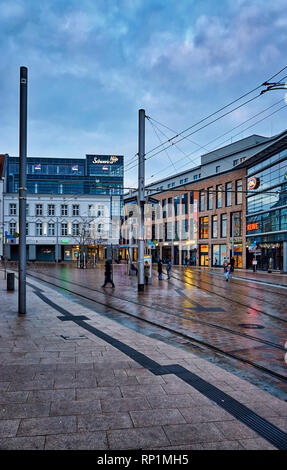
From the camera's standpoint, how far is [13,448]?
352cm

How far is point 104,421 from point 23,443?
93cm

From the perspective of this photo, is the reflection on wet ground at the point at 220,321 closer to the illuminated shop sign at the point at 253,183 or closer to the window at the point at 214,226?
the illuminated shop sign at the point at 253,183

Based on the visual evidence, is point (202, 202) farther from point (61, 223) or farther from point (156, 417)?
point (156, 417)

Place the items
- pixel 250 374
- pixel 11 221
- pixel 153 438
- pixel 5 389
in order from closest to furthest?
pixel 153 438 → pixel 5 389 → pixel 250 374 → pixel 11 221

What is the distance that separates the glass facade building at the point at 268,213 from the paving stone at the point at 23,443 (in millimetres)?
34196

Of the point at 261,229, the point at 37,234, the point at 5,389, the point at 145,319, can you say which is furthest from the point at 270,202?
the point at 37,234

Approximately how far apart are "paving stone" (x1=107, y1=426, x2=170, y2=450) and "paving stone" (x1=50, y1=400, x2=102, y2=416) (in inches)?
24.9

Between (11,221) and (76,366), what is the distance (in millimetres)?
65255

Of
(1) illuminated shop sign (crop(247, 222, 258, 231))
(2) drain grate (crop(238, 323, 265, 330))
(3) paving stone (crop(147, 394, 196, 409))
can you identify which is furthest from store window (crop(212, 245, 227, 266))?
(3) paving stone (crop(147, 394, 196, 409))

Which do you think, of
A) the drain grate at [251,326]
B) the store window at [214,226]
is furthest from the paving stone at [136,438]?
the store window at [214,226]

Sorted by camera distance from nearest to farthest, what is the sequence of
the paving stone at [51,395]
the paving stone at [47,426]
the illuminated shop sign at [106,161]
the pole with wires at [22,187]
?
the paving stone at [47,426] → the paving stone at [51,395] → the pole with wires at [22,187] → the illuminated shop sign at [106,161]

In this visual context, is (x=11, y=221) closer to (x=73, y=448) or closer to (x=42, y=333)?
(x=42, y=333)

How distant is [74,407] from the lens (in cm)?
448

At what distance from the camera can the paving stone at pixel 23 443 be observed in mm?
3529
